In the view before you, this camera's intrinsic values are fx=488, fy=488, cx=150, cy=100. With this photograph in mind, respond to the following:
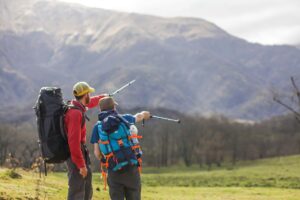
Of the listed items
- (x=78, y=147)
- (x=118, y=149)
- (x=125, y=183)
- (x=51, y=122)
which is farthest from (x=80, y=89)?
(x=125, y=183)

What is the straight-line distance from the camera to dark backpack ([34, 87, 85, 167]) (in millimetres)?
10273


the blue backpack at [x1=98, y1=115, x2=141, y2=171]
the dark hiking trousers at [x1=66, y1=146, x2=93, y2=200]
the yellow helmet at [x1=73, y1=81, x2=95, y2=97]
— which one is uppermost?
the yellow helmet at [x1=73, y1=81, x2=95, y2=97]

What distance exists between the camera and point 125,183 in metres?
10.4

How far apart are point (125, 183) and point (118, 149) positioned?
785mm

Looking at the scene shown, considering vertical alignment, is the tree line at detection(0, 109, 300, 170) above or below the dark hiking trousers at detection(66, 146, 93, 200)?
above

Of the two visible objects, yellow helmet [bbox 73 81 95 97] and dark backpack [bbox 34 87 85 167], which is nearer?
dark backpack [bbox 34 87 85 167]

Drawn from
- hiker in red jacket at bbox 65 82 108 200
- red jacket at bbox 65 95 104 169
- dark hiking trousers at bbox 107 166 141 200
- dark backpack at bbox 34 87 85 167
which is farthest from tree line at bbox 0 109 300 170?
red jacket at bbox 65 95 104 169

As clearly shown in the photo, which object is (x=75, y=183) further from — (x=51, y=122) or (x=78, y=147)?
(x=51, y=122)


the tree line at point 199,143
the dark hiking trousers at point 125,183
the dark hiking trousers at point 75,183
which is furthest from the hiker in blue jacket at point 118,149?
the tree line at point 199,143

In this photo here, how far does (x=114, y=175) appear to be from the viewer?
10398mm

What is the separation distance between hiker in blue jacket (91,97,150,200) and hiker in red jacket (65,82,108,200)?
356 millimetres

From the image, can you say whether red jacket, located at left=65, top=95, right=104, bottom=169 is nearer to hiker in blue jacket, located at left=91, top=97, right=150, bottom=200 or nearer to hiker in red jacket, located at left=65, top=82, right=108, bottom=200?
hiker in red jacket, located at left=65, top=82, right=108, bottom=200

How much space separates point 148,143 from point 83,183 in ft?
452

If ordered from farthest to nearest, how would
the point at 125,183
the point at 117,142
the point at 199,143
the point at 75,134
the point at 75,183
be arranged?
1. the point at 199,143
2. the point at 75,183
3. the point at 125,183
4. the point at 117,142
5. the point at 75,134
